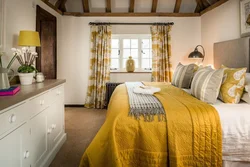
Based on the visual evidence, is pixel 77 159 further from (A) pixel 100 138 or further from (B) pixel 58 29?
(B) pixel 58 29

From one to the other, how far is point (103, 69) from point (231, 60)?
2.92m

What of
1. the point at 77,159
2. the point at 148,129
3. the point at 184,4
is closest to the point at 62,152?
the point at 77,159

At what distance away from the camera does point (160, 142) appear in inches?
62.3

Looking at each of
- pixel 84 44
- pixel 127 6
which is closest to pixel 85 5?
pixel 84 44

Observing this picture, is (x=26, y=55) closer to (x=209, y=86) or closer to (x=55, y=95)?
(x=55, y=95)

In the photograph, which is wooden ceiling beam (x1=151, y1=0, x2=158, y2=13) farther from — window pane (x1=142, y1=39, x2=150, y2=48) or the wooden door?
the wooden door

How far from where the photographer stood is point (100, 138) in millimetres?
1616

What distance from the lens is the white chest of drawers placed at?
1327 millimetres

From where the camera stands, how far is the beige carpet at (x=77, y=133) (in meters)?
2.35

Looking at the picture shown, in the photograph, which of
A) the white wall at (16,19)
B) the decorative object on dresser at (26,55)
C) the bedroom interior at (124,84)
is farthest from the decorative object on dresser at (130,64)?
the decorative object on dresser at (26,55)

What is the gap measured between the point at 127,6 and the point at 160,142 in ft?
14.4

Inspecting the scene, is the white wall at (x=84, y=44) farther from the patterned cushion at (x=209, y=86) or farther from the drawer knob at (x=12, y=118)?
the drawer knob at (x=12, y=118)

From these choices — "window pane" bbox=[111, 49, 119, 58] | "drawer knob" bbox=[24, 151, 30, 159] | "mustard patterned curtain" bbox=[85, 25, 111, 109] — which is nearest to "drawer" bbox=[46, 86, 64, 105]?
"drawer knob" bbox=[24, 151, 30, 159]

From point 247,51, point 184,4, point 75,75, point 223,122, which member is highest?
point 184,4
